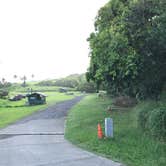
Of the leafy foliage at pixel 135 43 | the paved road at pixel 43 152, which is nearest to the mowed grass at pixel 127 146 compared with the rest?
the paved road at pixel 43 152

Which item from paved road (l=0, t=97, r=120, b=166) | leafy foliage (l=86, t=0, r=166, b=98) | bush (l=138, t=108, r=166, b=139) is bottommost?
paved road (l=0, t=97, r=120, b=166)

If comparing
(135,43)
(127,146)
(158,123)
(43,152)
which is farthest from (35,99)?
(158,123)

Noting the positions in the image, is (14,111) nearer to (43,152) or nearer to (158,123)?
(43,152)

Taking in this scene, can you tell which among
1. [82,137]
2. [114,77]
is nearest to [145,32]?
[114,77]

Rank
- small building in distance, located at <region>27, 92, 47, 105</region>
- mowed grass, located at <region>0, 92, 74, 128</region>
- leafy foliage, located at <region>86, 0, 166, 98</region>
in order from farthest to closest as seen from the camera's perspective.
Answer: small building in distance, located at <region>27, 92, 47, 105</region> < mowed grass, located at <region>0, 92, 74, 128</region> < leafy foliage, located at <region>86, 0, 166, 98</region>

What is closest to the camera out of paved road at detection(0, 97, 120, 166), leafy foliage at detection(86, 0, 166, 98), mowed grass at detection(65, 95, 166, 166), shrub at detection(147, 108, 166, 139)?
mowed grass at detection(65, 95, 166, 166)

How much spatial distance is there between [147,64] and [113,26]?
2727 mm

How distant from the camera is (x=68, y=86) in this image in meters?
136

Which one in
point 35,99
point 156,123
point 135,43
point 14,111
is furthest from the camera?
point 35,99

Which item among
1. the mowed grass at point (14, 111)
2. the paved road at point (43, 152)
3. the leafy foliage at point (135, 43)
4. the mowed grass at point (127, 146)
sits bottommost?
the mowed grass at point (14, 111)

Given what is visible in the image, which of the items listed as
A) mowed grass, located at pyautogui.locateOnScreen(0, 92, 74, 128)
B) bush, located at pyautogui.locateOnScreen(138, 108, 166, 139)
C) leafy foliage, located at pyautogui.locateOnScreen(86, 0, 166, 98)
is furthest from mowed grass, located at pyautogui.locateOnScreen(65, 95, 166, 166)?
mowed grass, located at pyautogui.locateOnScreen(0, 92, 74, 128)

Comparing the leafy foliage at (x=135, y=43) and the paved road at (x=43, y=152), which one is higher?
the leafy foliage at (x=135, y=43)

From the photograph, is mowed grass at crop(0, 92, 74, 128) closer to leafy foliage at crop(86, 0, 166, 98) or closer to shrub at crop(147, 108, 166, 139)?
leafy foliage at crop(86, 0, 166, 98)

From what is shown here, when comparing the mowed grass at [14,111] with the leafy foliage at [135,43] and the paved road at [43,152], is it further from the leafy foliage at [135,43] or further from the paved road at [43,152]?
the leafy foliage at [135,43]
